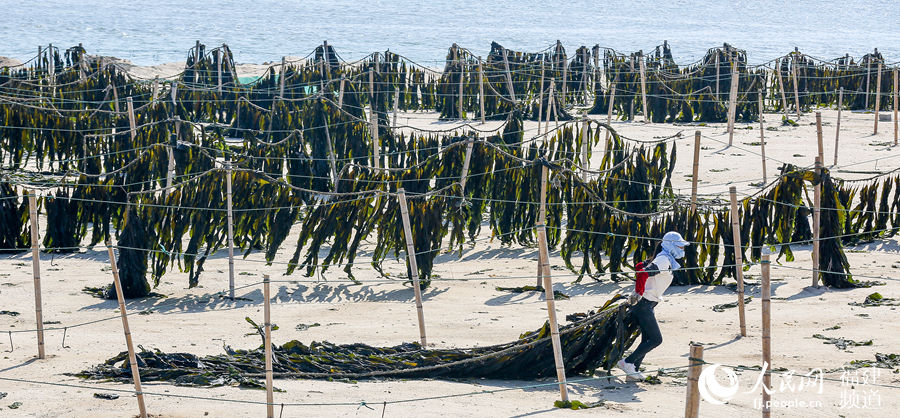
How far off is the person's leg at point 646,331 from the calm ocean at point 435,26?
36.9m

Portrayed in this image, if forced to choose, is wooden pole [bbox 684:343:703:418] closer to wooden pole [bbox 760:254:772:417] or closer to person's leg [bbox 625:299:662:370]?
wooden pole [bbox 760:254:772:417]

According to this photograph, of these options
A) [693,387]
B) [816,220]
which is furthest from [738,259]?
[693,387]

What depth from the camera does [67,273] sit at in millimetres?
11742

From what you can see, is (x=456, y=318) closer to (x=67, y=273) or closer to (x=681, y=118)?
(x=67, y=273)

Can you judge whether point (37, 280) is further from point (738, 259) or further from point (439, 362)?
point (738, 259)

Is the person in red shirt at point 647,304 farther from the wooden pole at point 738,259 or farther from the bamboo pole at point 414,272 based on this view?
the bamboo pole at point 414,272

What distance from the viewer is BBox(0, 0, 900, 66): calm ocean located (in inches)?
2151

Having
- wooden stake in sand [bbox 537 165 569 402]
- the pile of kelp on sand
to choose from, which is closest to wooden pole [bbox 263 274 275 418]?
the pile of kelp on sand

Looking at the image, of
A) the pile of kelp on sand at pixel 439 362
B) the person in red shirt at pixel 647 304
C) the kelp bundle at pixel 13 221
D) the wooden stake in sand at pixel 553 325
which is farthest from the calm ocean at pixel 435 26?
the wooden stake in sand at pixel 553 325

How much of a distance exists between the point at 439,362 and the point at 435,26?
6209cm

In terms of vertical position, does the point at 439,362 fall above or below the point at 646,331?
below

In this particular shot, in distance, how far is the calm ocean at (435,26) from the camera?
5462 centimetres

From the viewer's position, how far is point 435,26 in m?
68.7

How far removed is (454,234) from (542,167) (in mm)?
1186
